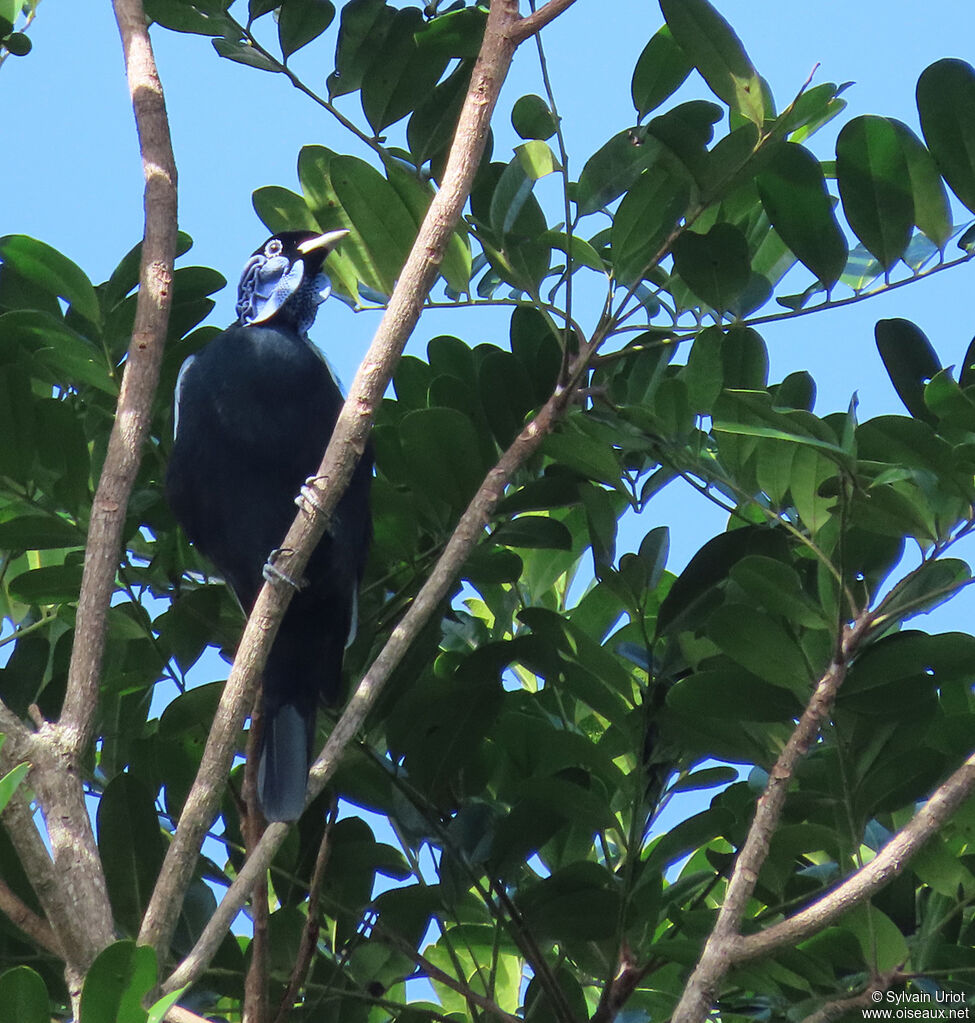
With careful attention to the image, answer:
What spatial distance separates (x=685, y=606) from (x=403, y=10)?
86cm

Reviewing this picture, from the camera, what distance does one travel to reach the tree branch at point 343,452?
1375 mm

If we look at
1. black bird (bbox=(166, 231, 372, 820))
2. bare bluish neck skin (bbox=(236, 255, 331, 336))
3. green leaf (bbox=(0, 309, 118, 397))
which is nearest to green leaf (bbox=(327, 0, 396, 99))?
black bird (bbox=(166, 231, 372, 820))

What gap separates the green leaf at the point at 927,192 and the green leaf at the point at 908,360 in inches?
6.0

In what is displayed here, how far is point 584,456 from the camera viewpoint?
1686 mm

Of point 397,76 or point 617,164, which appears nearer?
point 617,164

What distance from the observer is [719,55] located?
1.66m

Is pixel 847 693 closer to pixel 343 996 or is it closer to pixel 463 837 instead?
pixel 463 837

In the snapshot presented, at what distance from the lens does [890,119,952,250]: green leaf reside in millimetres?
1708

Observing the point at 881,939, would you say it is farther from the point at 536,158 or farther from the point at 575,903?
the point at 536,158

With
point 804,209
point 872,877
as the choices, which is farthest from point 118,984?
point 804,209

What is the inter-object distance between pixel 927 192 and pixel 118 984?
4.18 feet

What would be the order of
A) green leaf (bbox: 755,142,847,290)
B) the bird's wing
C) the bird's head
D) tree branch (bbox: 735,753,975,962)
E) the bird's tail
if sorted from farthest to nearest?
1. the bird's head
2. the bird's wing
3. green leaf (bbox: 755,142,847,290)
4. the bird's tail
5. tree branch (bbox: 735,753,975,962)

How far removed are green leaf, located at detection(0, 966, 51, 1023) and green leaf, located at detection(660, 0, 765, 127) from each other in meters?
1.18

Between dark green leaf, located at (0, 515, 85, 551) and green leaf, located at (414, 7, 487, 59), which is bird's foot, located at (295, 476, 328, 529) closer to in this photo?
dark green leaf, located at (0, 515, 85, 551)
